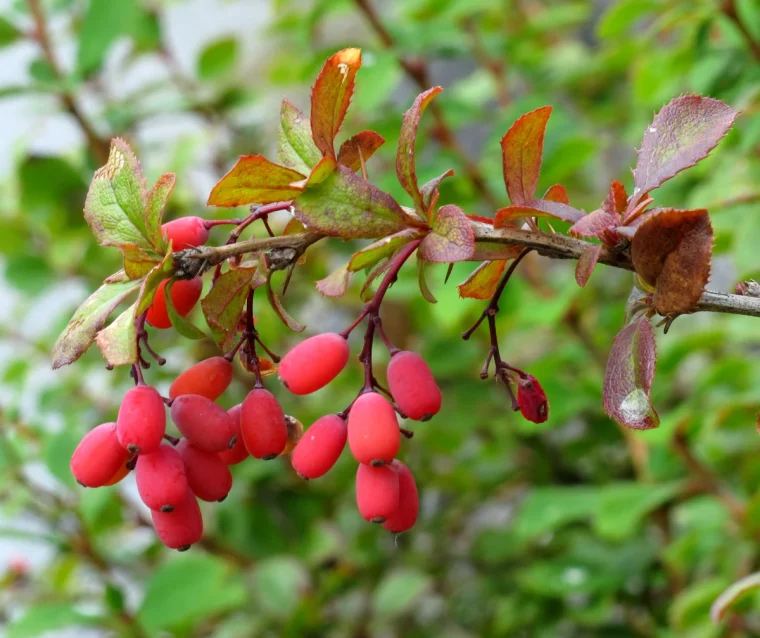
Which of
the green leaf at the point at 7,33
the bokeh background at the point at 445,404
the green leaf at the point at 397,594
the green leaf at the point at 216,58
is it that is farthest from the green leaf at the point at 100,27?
the green leaf at the point at 397,594

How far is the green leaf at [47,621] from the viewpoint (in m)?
1.04

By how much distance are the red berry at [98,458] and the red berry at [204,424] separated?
1.3 inches

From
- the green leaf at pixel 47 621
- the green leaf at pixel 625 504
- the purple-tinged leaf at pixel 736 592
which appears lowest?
the green leaf at pixel 625 504

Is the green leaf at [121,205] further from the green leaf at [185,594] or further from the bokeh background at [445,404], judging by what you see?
the green leaf at [185,594]

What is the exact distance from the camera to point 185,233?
412mm

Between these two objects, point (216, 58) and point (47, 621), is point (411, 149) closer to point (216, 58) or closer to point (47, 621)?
point (47, 621)

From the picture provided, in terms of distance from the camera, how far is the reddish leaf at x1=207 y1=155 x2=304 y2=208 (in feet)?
1.27

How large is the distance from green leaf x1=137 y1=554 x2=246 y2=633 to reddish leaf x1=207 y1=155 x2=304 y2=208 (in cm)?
80

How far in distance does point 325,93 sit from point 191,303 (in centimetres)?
12

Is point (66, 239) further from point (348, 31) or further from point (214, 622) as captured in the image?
point (348, 31)

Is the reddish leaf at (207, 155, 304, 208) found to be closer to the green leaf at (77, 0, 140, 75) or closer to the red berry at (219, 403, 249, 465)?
the red berry at (219, 403, 249, 465)

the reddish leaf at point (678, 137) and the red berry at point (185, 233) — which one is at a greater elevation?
the red berry at point (185, 233)

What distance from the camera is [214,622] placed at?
59.8 inches

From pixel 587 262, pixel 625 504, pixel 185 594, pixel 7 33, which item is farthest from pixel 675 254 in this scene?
pixel 7 33
